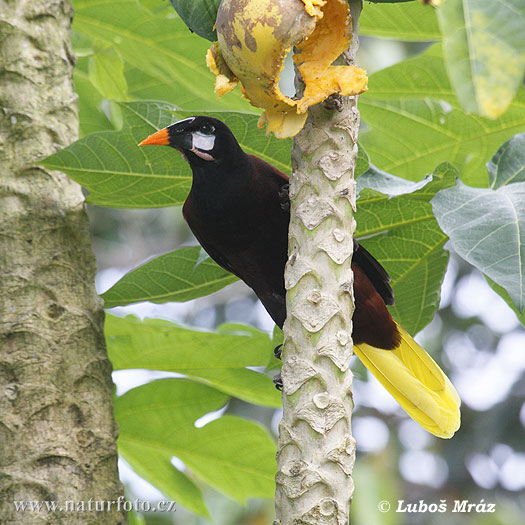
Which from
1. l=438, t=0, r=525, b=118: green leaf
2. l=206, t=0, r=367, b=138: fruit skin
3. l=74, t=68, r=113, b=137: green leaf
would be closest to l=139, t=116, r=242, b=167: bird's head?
l=206, t=0, r=367, b=138: fruit skin

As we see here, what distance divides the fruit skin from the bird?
0.55m

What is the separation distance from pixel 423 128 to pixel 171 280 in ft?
2.75

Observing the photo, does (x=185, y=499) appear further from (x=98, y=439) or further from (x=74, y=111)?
(x=74, y=111)

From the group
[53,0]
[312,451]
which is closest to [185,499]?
[312,451]

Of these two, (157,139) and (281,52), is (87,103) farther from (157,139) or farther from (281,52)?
(281,52)

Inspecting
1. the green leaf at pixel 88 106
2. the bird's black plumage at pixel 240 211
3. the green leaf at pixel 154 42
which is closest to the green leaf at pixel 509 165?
the bird's black plumage at pixel 240 211

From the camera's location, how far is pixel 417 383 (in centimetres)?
214

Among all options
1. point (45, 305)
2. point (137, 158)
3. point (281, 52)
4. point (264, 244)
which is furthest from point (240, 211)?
point (281, 52)

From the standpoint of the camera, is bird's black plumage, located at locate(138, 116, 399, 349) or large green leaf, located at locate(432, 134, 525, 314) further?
bird's black plumage, located at locate(138, 116, 399, 349)

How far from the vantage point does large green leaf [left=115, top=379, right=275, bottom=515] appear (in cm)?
194

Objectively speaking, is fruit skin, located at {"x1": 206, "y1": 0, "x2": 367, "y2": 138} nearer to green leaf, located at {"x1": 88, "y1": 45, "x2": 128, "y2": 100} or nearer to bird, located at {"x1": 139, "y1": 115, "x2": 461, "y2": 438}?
bird, located at {"x1": 139, "y1": 115, "x2": 461, "y2": 438}

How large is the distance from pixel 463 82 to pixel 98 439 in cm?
119

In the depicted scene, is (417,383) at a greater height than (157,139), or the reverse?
(157,139)

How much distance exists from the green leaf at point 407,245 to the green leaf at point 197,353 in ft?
1.19
